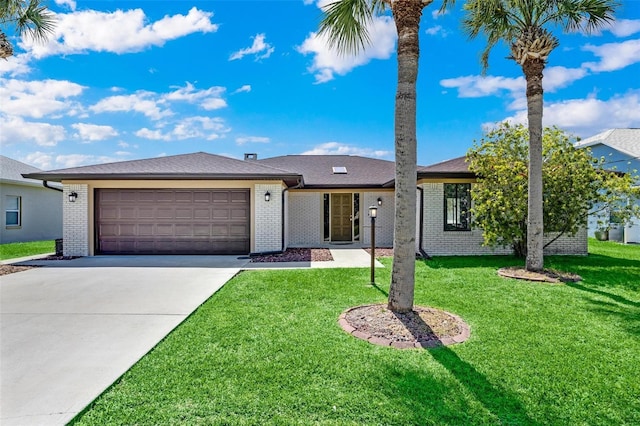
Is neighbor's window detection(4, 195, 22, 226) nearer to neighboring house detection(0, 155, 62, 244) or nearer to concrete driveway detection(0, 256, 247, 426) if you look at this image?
neighboring house detection(0, 155, 62, 244)

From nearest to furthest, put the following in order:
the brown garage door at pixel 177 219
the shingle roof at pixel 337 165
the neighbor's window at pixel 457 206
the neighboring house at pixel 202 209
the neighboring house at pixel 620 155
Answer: the neighboring house at pixel 202 209 < the neighbor's window at pixel 457 206 < the brown garage door at pixel 177 219 < the shingle roof at pixel 337 165 < the neighboring house at pixel 620 155

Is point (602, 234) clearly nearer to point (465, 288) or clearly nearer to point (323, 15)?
point (465, 288)

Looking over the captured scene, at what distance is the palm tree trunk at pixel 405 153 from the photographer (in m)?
5.02

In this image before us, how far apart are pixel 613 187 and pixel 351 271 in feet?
23.7

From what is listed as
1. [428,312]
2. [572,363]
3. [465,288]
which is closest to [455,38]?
[465,288]

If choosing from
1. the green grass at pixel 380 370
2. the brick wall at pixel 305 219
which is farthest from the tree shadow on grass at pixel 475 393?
the brick wall at pixel 305 219

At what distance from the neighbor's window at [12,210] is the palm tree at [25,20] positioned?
8.95 m

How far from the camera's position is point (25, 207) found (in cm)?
1636

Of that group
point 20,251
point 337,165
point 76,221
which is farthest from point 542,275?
point 20,251

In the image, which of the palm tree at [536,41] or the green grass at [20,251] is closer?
the palm tree at [536,41]

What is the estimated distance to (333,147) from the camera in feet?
69.8

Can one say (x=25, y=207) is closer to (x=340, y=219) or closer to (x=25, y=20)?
(x=25, y=20)

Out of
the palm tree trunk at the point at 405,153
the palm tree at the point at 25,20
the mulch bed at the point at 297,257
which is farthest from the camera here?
the mulch bed at the point at 297,257

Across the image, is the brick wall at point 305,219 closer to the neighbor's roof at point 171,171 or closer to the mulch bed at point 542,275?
the neighbor's roof at point 171,171
